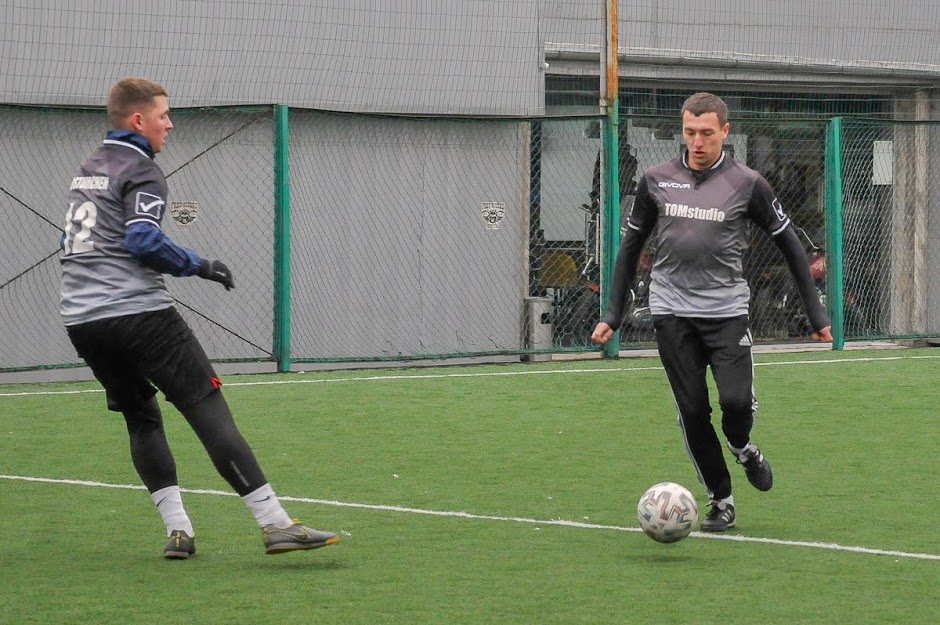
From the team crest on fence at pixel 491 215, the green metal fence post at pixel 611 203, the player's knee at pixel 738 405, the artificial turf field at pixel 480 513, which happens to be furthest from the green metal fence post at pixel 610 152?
the player's knee at pixel 738 405

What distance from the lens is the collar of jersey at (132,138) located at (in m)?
6.16

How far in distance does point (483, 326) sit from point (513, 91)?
2.55m

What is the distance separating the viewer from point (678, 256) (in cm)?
689

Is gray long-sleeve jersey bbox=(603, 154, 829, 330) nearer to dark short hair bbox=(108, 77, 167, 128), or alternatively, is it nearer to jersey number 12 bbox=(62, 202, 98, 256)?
dark short hair bbox=(108, 77, 167, 128)

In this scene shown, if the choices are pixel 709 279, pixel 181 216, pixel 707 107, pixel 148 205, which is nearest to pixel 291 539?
pixel 148 205

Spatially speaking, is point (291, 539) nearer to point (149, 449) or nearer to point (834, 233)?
point (149, 449)

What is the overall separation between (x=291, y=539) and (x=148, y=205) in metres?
1.38

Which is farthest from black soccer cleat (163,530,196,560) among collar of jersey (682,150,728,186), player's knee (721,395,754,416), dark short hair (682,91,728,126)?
dark short hair (682,91,728,126)

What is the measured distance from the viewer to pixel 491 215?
16.3m

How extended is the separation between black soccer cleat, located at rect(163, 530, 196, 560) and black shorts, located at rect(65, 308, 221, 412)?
560 mm

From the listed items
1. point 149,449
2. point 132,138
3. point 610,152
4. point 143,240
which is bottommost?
point 149,449

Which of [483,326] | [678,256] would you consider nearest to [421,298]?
[483,326]

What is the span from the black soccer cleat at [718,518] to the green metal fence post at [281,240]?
8.17 meters

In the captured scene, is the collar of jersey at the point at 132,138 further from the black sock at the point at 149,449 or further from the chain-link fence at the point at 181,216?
the chain-link fence at the point at 181,216
